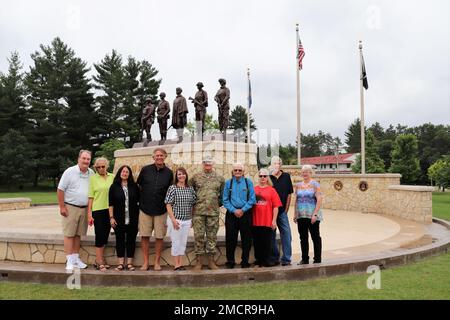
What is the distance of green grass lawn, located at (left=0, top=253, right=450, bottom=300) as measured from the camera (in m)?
4.18

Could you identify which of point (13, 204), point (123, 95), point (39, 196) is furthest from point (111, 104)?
point (13, 204)

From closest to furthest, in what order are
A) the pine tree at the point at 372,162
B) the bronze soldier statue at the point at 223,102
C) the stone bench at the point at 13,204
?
the bronze soldier statue at the point at 223,102
the stone bench at the point at 13,204
the pine tree at the point at 372,162

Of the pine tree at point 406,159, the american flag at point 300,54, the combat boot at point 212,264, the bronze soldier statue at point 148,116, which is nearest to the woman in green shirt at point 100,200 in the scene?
the combat boot at point 212,264

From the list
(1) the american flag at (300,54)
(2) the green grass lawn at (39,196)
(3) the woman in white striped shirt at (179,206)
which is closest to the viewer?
(3) the woman in white striped shirt at (179,206)

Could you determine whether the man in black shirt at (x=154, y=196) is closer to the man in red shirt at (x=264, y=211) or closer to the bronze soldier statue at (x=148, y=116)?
the man in red shirt at (x=264, y=211)

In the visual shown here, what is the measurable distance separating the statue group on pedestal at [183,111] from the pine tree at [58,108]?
24624mm

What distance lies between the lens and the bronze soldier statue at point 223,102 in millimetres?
9281

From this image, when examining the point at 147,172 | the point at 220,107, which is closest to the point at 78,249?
the point at 147,172

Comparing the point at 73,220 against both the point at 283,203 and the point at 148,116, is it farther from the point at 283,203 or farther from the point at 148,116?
the point at 148,116

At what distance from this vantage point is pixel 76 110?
36406mm

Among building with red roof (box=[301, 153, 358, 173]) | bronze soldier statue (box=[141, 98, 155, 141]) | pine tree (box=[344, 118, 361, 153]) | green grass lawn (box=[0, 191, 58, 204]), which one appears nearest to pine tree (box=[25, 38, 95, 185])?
green grass lawn (box=[0, 191, 58, 204])

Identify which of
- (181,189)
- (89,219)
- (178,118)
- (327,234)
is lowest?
(327,234)
